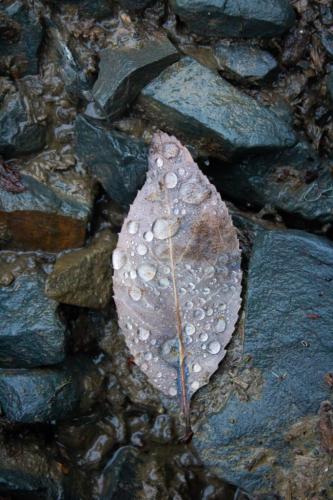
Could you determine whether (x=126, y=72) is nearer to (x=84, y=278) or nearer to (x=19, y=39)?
(x=19, y=39)

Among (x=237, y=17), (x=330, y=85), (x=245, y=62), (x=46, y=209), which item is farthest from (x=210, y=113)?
(x=46, y=209)

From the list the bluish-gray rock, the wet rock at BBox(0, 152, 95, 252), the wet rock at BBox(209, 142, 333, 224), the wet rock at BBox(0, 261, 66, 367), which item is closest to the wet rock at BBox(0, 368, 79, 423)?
the wet rock at BBox(0, 261, 66, 367)

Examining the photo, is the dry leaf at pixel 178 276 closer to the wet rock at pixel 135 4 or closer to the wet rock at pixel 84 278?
the wet rock at pixel 84 278

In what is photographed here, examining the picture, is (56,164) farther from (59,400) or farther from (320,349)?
(320,349)

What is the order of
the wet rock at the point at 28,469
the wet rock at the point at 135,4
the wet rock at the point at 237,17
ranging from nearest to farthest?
the wet rock at the point at 28,469
the wet rock at the point at 237,17
the wet rock at the point at 135,4

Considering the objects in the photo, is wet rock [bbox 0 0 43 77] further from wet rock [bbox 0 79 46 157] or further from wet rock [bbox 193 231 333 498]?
wet rock [bbox 193 231 333 498]

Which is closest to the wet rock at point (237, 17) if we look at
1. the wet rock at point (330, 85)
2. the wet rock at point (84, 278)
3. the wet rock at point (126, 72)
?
the wet rock at point (126, 72)

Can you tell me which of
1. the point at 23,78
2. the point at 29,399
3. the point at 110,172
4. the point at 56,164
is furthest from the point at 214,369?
the point at 23,78
